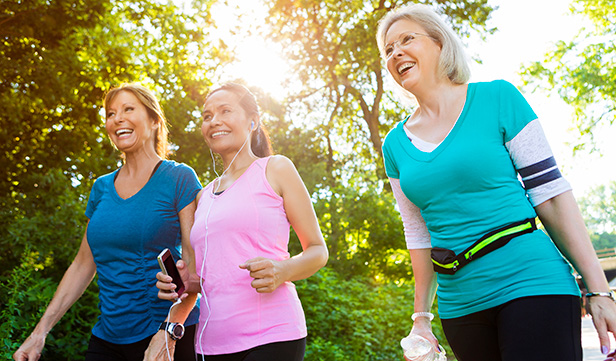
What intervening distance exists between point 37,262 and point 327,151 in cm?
1344

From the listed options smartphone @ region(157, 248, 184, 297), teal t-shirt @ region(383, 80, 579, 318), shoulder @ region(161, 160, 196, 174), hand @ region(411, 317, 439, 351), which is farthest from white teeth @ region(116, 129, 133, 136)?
hand @ region(411, 317, 439, 351)

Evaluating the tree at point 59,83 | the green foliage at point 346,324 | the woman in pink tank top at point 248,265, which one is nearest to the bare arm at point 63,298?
the woman in pink tank top at point 248,265

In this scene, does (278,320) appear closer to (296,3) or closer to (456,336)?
(456,336)

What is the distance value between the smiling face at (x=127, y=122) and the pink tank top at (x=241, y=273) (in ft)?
2.52

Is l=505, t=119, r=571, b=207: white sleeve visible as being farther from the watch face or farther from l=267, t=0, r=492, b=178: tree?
l=267, t=0, r=492, b=178: tree

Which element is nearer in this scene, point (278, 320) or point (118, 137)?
point (278, 320)

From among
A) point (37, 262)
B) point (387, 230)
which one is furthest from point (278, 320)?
point (387, 230)

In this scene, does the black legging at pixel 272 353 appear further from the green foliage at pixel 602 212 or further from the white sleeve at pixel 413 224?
the green foliage at pixel 602 212

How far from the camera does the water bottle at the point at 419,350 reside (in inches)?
92.4

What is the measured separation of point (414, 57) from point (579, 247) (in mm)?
1024

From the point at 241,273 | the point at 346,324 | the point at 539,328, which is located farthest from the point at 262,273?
→ the point at 346,324

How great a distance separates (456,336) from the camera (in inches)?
89.0

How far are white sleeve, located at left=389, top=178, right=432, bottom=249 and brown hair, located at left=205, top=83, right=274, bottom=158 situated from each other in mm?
761

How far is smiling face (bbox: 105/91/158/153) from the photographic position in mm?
3180
